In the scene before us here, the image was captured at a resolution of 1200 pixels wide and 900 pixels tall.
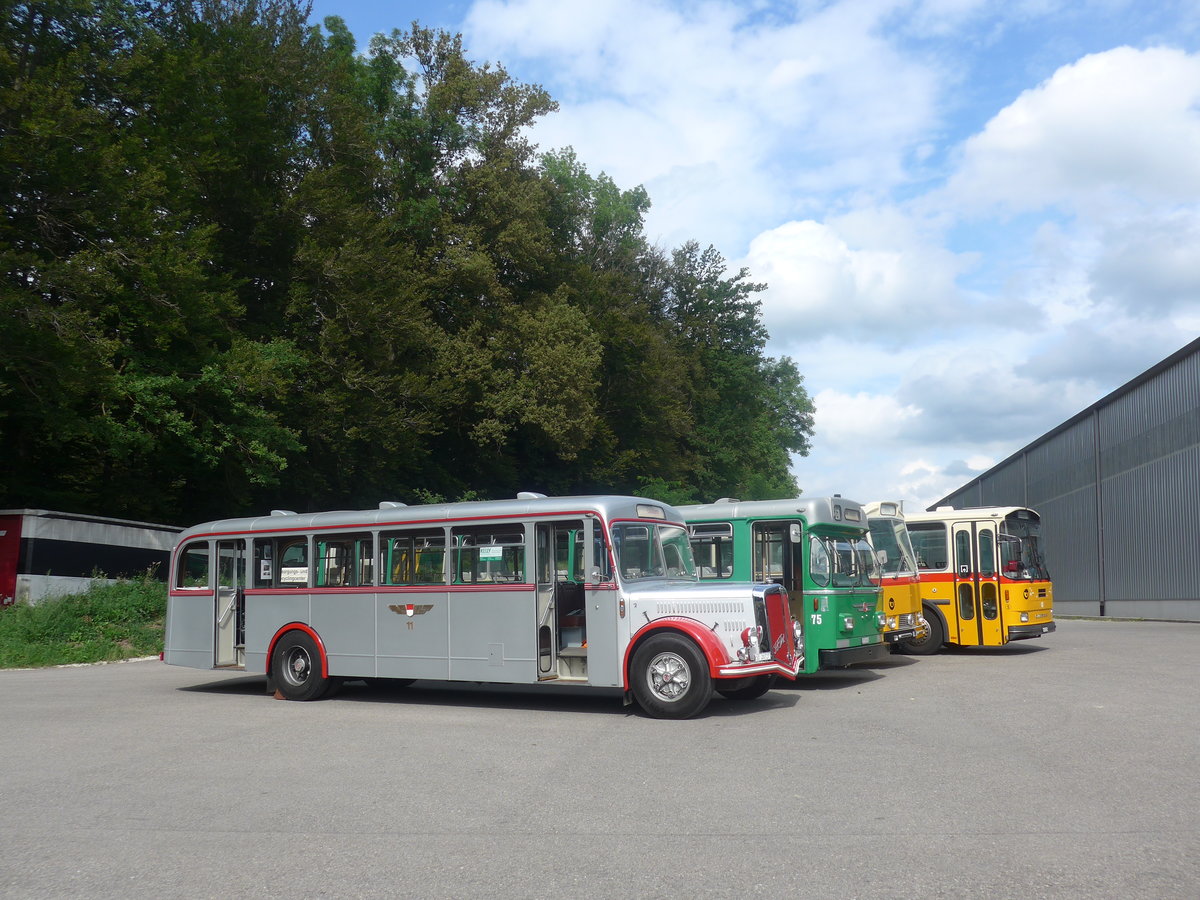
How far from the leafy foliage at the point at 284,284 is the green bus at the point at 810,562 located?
1625 cm

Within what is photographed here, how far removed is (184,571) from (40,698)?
2577 mm

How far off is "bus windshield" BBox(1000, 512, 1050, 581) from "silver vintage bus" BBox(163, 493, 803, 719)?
29.3 feet

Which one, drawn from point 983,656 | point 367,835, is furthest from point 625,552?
point 983,656

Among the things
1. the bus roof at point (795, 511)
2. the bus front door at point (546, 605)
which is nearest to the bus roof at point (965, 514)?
the bus roof at point (795, 511)

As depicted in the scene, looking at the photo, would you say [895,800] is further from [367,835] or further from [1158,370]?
[1158,370]

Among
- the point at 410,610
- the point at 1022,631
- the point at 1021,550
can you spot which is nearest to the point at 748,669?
the point at 410,610

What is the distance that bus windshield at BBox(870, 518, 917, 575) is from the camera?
1928cm

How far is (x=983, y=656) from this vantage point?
69.9 feet

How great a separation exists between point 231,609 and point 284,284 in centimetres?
2350

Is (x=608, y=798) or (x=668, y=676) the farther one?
(x=668, y=676)

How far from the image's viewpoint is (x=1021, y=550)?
2156 centimetres

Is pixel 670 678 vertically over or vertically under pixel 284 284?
under

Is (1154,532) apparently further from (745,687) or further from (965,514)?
(745,687)

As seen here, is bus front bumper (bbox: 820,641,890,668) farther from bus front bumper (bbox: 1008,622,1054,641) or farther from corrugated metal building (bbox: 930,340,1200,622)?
corrugated metal building (bbox: 930,340,1200,622)
